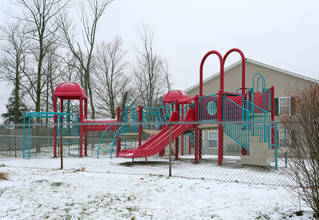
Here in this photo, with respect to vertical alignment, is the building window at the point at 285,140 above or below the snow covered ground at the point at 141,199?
above

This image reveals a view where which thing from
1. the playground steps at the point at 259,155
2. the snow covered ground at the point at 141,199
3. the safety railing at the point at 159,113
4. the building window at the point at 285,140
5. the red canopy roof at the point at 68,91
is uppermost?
the red canopy roof at the point at 68,91

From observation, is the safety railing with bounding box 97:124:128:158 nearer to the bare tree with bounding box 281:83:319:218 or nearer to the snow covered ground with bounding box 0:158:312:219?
the snow covered ground with bounding box 0:158:312:219

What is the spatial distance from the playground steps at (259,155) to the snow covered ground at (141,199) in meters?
2.20

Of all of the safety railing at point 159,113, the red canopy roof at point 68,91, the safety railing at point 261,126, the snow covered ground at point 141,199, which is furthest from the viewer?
the red canopy roof at point 68,91

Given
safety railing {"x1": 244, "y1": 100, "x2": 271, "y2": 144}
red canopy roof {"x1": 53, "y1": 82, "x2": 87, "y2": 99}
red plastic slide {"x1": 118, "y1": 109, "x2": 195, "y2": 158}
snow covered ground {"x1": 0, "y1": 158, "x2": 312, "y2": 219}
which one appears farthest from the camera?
red canopy roof {"x1": 53, "y1": 82, "x2": 87, "y2": 99}

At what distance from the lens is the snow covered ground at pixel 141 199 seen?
4441 mm

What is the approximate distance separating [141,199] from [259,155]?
207 inches

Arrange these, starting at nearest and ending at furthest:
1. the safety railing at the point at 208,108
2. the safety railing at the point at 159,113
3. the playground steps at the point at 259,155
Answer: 1. the playground steps at the point at 259,155
2. the safety railing at the point at 208,108
3. the safety railing at the point at 159,113

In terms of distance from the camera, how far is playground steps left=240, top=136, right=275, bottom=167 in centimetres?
892

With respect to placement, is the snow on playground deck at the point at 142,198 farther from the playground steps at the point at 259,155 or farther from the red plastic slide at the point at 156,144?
the red plastic slide at the point at 156,144

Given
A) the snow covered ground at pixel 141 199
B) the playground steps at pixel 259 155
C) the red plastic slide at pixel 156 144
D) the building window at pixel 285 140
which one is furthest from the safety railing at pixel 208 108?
the snow covered ground at pixel 141 199

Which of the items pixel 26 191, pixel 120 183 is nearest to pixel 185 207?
pixel 120 183

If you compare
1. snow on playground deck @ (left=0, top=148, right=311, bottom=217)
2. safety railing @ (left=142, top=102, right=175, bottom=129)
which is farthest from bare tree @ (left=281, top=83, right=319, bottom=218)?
safety railing @ (left=142, top=102, right=175, bottom=129)

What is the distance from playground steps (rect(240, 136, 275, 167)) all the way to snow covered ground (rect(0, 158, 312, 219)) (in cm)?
220
